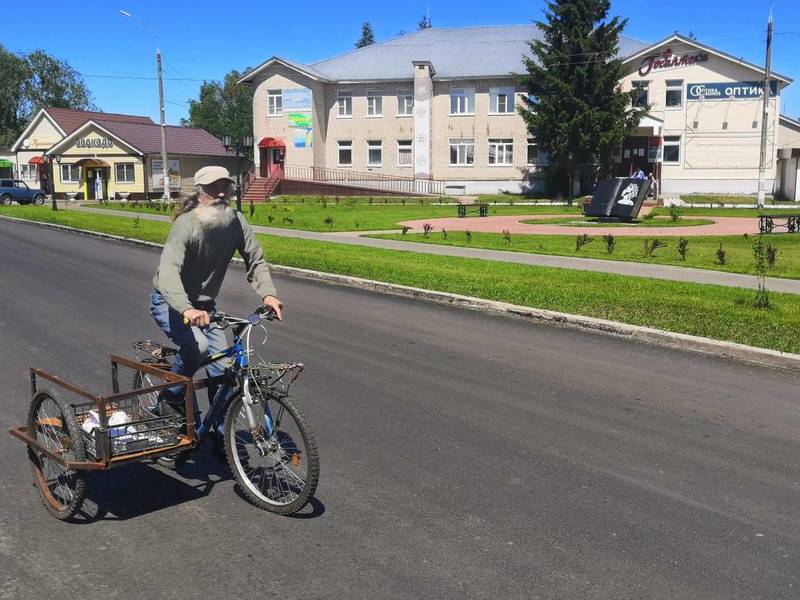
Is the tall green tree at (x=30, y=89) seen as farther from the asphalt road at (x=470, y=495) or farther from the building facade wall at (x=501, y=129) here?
the asphalt road at (x=470, y=495)

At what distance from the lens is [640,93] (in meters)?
49.4

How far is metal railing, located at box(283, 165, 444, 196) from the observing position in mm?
54531

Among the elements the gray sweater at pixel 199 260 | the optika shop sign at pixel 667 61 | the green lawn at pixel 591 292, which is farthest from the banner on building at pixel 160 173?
the gray sweater at pixel 199 260

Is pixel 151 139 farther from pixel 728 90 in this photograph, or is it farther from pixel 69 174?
pixel 728 90

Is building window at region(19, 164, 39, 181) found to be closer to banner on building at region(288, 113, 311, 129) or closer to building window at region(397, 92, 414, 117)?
banner on building at region(288, 113, 311, 129)

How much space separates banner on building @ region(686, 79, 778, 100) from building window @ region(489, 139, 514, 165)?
11.9 m

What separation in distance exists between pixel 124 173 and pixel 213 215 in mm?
56455

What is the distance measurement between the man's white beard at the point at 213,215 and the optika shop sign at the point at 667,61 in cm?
5099

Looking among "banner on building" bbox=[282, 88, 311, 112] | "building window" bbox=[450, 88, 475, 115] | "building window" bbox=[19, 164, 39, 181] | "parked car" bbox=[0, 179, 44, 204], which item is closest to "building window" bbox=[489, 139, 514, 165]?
"building window" bbox=[450, 88, 475, 115]

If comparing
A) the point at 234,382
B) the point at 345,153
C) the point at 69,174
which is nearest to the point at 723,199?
the point at 345,153

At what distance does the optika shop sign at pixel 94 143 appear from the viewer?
57219 mm

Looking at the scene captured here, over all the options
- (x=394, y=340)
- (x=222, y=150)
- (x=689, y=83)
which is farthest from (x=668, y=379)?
(x=222, y=150)

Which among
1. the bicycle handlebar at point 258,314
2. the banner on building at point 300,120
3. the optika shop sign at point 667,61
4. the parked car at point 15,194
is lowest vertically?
the bicycle handlebar at point 258,314

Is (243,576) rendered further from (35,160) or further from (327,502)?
(35,160)
